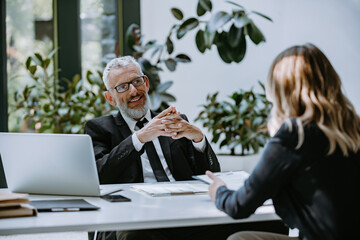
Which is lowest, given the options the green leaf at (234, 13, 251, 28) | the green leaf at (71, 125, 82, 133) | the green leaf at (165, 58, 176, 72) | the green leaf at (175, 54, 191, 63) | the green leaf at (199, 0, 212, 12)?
the green leaf at (71, 125, 82, 133)

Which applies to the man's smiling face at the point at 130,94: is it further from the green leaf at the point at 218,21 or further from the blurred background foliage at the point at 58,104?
the blurred background foliage at the point at 58,104

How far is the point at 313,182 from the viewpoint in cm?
140

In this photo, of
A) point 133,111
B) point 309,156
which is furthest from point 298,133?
point 133,111

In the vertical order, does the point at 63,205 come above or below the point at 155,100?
below

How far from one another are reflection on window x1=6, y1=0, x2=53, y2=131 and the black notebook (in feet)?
11.1

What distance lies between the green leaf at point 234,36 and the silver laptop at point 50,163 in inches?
94.4

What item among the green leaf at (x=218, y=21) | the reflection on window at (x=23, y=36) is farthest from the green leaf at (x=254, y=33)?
the reflection on window at (x=23, y=36)

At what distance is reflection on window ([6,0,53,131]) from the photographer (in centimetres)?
497

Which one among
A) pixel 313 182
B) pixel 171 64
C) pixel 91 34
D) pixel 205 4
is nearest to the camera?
pixel 313 182

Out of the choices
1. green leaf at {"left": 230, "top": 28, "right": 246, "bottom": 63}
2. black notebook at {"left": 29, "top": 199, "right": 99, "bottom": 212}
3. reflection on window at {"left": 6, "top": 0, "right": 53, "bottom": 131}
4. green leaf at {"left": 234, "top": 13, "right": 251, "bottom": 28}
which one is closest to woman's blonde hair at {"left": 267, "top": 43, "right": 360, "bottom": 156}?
black notebook at {"left": 29, "top": 199, "right": 99, "bottom": 212}

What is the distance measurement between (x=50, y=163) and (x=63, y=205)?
228mm

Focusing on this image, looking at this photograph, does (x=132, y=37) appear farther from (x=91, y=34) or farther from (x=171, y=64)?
(x=91, y=34)

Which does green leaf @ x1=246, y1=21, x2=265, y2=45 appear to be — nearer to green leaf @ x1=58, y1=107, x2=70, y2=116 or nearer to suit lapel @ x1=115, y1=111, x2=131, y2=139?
suit lapel @ x1=115, y1=111, x2=131, y2=139

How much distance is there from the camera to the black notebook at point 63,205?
5.34 feet
